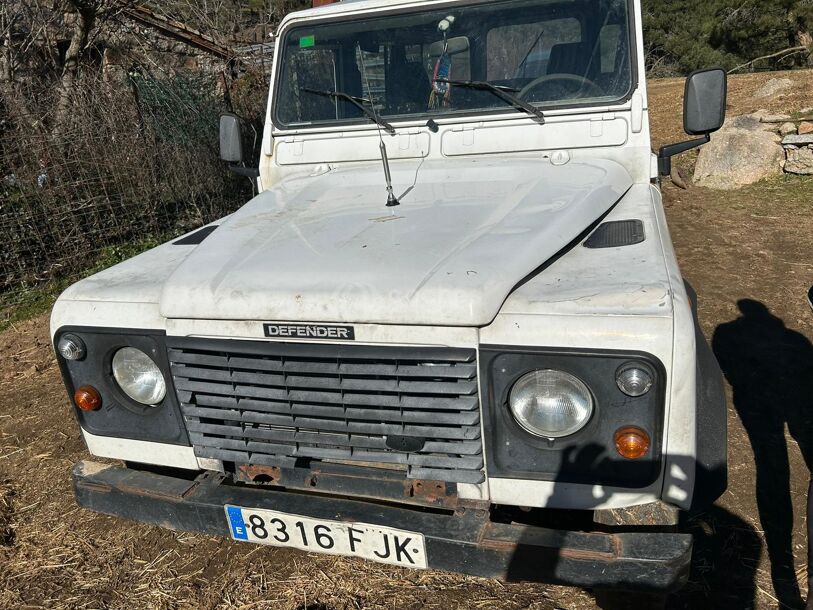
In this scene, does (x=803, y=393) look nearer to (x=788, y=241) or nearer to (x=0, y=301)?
(x=788, y=241)

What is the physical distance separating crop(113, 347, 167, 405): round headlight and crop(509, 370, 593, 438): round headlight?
1.15 metres

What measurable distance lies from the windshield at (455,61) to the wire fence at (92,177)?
157 inches

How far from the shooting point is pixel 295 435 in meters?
2.12

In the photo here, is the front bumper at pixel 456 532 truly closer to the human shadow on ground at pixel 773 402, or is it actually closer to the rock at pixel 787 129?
the human shadow on ground at pixel 773 402

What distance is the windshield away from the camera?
3.13m

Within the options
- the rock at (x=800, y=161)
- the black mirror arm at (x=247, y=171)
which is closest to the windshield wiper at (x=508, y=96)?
the black mirror arm at (x=247, y=171)

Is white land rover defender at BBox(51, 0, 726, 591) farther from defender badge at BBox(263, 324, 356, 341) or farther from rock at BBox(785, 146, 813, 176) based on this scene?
rock at BBox(785, 146, 813, 176)

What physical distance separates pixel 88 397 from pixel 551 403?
5.07ft

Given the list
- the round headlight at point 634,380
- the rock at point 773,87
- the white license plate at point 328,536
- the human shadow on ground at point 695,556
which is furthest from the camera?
the rock at point 773,87

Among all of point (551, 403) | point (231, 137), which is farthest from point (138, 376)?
point (231, 137)

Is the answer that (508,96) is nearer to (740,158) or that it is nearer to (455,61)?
(455,61)

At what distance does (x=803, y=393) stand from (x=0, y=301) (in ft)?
21.3

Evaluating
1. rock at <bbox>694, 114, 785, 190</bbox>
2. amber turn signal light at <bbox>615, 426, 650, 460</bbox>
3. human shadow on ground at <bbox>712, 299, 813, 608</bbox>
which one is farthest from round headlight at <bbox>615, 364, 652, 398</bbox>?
rock at <bbox>694, 114, 785, 190</bbox>

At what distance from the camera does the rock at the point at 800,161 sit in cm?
929
